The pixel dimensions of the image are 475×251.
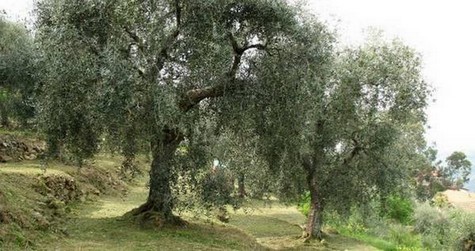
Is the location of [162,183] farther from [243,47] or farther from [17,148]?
[17,148]

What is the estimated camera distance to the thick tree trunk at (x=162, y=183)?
21.4 metres

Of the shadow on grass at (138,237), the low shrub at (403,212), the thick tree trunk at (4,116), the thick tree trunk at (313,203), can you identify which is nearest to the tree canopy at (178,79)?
the shadow on grass at (138,237)

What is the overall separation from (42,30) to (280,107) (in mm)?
9397

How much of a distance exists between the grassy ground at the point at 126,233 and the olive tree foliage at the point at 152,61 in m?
3.65

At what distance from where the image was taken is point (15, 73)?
34500 mm

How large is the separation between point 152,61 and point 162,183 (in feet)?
21.3

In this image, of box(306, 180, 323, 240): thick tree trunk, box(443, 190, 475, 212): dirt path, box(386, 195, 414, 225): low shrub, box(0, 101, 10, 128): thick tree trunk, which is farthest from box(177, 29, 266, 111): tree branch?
box(443, 190, 475, 212): dirt path

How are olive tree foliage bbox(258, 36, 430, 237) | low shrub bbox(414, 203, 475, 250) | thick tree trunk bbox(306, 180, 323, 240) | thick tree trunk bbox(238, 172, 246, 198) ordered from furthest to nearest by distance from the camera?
low shrub bbox(414, 203, 475, 250), thick tree trunk bbox(306, 180, 323, 240), olive tree foliage bbox(258, 36, 430, 237), thick tree trunk bbox(238, 172, 246, 198)

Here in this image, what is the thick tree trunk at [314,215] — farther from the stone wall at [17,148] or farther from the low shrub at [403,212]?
the low shrub at [403,212]

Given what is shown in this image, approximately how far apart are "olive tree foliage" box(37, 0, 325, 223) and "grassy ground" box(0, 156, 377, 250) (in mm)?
3650

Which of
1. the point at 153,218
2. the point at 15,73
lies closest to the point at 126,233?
the point at 153,218

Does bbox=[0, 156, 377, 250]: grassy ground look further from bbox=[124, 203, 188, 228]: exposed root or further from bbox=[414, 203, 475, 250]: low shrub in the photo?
bbox=[414, 203, 475, 250]: low shrub

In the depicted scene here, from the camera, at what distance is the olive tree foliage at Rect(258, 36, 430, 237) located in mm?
25078

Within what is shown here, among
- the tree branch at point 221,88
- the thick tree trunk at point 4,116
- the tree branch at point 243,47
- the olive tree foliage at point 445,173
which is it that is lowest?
the thick tree trunk at point 4,116
